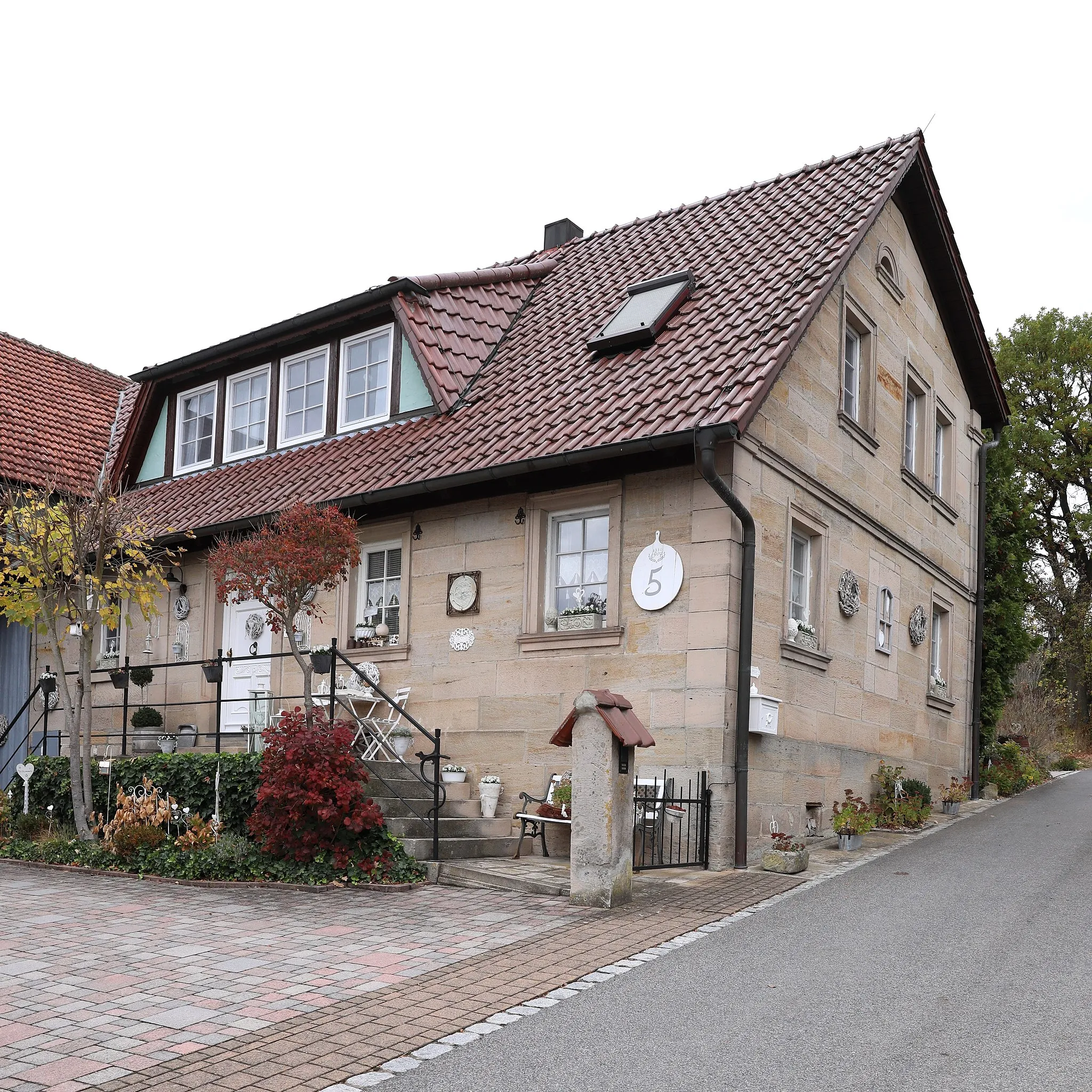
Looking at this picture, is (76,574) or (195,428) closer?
(76,574)

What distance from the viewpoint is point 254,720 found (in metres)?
15.1

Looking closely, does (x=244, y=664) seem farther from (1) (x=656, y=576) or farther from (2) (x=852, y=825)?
(2) (x=852, y=825)

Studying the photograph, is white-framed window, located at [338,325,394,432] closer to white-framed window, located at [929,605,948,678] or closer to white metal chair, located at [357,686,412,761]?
white metal chair, located at [357,686,412,761]

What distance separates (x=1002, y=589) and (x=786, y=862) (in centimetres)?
1130

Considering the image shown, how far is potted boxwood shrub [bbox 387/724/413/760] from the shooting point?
13.2 m

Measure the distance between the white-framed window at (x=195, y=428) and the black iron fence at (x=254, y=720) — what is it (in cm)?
310

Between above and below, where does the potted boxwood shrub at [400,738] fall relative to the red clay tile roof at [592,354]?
below

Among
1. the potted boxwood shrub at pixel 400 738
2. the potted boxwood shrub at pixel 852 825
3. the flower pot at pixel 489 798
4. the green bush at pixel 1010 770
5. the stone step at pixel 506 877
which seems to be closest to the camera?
the stone step at pixel 506 877

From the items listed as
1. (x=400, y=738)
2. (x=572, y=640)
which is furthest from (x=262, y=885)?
(x=572, y=640)

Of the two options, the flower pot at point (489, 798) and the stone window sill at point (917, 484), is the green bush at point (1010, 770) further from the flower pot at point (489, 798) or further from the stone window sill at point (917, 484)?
the flower pot at point (489, 798)

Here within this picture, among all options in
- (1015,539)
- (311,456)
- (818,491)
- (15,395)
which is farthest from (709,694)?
(15,395)

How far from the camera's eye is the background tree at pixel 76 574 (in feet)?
40.5

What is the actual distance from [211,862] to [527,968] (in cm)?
434

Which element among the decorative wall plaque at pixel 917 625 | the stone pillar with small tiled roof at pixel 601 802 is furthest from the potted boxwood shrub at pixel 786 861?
the decorative wall plaque at pixel 917 625
